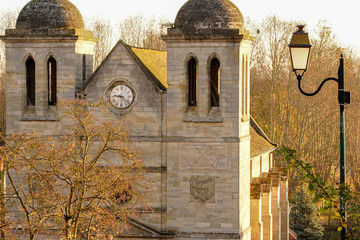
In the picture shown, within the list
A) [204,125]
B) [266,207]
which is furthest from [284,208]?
[204,125]

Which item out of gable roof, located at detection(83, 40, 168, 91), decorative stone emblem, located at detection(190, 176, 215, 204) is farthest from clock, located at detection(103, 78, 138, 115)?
decorative stone emblem, located at detection(190, 176, 215, 204)

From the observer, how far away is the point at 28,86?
87.2ft

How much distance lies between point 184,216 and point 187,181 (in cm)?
119

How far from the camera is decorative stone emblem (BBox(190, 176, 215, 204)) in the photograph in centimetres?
2506

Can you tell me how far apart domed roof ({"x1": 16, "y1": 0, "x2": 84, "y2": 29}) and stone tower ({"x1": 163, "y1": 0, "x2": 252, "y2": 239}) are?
3.78 m

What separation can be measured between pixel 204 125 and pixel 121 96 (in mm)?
2967

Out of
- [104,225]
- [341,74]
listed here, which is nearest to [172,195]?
[104,225]

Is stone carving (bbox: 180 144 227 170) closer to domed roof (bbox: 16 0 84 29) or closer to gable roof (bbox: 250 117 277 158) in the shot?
gable roof (bbox: 250 117 277 158)

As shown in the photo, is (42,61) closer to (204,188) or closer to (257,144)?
(204,188)

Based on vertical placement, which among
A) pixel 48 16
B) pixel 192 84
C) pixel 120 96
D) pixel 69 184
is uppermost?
pixel 48 16

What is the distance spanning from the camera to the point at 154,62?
2764cm

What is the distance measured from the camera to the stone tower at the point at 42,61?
25.8 metres

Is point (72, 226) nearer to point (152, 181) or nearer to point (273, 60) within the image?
point (152, 181)

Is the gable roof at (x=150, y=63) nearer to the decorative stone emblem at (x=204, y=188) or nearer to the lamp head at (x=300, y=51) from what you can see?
the decorative stone emblem at (x=204, y=188)
